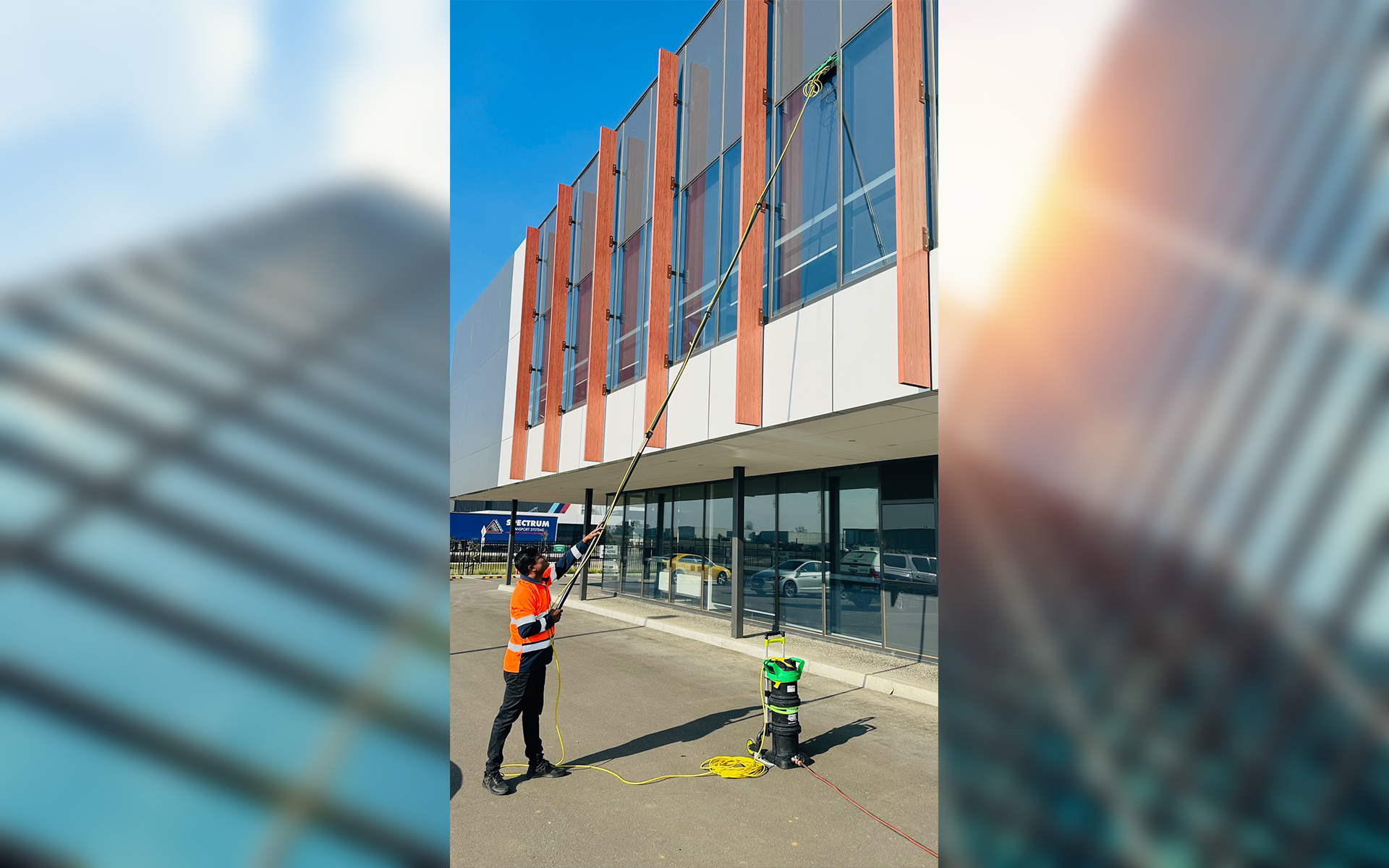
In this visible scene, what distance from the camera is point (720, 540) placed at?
56.5 ft

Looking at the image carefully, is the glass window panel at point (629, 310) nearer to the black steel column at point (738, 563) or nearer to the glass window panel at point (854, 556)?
the black steel column at point (738, 563)

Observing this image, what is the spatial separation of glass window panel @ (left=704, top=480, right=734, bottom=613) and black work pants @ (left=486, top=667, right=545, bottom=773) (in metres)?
10.5

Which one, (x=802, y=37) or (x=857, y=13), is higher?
(x=802, y=37)

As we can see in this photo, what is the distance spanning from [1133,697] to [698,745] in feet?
22.5

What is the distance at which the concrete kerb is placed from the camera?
9.24 meters

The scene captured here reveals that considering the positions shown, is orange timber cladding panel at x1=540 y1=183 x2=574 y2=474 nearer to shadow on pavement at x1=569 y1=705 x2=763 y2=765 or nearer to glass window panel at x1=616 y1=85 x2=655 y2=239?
glass window panel at x1=616 y1=85 x2=655 y2=239

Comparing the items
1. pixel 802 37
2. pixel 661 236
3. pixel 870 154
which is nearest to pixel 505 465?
pixel 661 236

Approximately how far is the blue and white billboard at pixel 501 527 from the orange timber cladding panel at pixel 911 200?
88.3 ft

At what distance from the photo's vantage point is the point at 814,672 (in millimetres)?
11125

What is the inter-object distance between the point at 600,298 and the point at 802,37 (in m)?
7.66

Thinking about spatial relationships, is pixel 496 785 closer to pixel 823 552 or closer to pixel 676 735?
pixel 676 735

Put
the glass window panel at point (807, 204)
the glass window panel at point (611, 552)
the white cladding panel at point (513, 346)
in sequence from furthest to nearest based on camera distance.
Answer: the white cladding panel at point (513, 346) → the glass window panel at point (611, 552) → the glass window panel at point (807, 204)

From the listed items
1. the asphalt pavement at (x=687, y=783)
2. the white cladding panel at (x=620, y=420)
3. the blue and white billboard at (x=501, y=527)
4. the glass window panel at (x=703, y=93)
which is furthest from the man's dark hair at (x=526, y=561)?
the blue and white billboard at (x=501, y=527)

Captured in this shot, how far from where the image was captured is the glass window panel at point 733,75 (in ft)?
41.5
